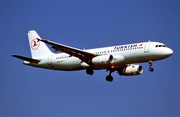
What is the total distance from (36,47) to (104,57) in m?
15.6

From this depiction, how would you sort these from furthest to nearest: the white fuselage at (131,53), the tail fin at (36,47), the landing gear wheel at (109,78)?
the tail fin at (36,47)
the landing gear wheel at (109,78)
the white fuselage at (131,53)

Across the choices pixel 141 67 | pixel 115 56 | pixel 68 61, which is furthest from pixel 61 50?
pixel 141 67

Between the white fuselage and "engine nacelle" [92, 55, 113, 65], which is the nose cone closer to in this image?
the white fuselage

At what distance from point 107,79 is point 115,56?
7.50m

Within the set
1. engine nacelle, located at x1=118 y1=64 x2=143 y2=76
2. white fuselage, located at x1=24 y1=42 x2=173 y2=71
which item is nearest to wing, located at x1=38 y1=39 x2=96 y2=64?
white fuselage, located at x1=24 y1=42 x2=173 y2=71

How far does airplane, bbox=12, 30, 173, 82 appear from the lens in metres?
57.2

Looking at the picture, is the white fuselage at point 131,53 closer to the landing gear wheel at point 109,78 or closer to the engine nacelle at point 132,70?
the engine nacelle at point 132,70

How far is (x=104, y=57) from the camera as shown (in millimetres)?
58719

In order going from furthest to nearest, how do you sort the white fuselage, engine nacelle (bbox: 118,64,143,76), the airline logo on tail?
the airline logo on tail
engine nacelle (bbox: 118,64,143,76)
the white fuselage

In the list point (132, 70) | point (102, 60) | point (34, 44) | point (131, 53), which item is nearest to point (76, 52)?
point (102, 60)

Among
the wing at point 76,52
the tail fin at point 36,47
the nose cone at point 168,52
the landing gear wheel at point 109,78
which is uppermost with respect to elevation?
the tail fin at point 36,47

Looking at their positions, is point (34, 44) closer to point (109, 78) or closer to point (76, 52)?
point (76, 52)

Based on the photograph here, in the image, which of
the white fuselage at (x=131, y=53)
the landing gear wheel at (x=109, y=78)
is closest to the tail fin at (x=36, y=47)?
the white fuselage at (x=131, y=53)

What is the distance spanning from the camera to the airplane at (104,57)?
57.2m
